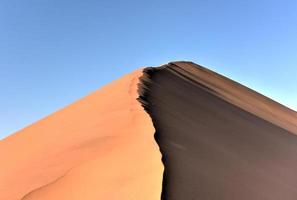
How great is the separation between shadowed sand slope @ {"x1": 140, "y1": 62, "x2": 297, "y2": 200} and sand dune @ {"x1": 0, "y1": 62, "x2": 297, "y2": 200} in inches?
0.6

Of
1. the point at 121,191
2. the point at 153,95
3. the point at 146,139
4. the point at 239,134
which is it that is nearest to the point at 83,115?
the point at 153,95

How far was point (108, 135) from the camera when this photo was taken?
22.3 ft

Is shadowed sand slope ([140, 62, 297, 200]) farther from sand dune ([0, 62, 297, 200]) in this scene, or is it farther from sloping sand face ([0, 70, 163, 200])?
sloping sand face ([0, 70, 163, 200])

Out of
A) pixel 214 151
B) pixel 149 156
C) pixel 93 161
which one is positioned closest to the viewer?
pixel 149 156

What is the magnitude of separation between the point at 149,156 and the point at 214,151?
156cm

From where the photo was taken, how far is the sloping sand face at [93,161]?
4.80 m

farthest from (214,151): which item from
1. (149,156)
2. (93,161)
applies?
(93,161)

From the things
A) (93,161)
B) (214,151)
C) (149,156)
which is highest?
(149,156)

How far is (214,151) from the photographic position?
6.61 metres

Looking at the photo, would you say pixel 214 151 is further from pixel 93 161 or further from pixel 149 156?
pixel 93 161

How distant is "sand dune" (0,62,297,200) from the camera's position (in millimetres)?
4887

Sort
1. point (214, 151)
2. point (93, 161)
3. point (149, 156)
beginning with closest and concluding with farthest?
point (149, 156) < point (93, 161) < point (214, 151)

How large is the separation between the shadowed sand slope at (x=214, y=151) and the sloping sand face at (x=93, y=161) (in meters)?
0.18

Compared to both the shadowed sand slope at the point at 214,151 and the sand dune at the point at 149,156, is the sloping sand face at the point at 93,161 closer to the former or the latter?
the sand dune at the point at 149,156
